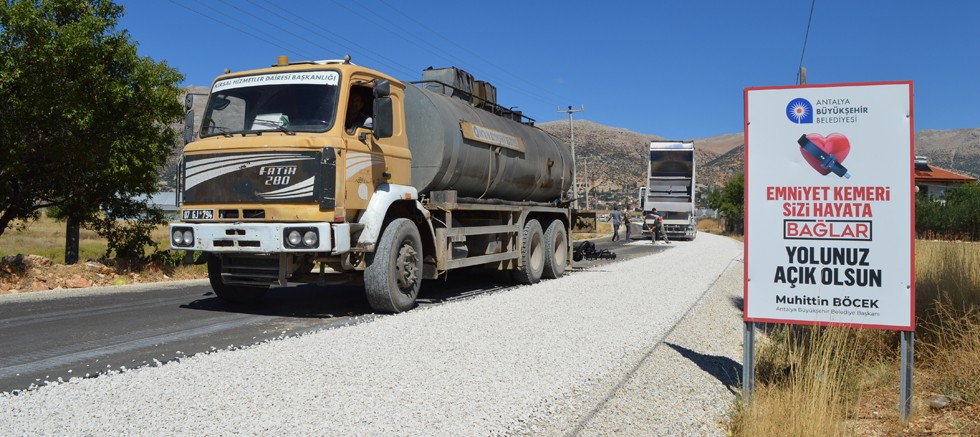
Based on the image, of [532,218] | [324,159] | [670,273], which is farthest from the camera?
[670,273]

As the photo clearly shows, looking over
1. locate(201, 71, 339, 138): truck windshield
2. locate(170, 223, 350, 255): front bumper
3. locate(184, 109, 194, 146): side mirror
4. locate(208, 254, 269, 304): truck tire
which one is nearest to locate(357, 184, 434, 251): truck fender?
locate(170, 223, 350, 255): front bumper

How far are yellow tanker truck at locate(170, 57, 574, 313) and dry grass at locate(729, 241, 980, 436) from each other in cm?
459

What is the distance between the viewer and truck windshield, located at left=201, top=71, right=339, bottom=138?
826 cm

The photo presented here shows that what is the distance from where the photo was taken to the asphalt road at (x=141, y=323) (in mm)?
5879

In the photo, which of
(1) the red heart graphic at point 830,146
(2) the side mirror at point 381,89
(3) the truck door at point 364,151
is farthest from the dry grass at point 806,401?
(2) the side mirror at point 381,89

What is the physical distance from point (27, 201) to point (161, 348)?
8987 mm

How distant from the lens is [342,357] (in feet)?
19.4

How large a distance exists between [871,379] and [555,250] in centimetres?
941

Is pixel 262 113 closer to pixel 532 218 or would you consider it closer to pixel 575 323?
pixel 575 323

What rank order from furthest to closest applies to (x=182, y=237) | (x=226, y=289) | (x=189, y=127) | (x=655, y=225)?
(x=655, y=225)
(x=226, y=289)
(x=189, y=127)
(x=182, y=237)

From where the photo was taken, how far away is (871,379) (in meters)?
5.52

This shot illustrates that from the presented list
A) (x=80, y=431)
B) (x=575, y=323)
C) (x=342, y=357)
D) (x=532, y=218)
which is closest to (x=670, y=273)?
(x=532, y=218)

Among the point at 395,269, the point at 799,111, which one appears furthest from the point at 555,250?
the point at 799,111

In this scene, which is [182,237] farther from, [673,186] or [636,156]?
[636,156]
